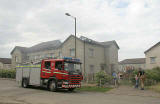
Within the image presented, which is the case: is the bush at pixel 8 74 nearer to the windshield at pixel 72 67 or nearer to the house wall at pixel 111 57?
the house wall at pixel 111 57

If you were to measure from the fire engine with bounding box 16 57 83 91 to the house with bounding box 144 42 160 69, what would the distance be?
1861cm

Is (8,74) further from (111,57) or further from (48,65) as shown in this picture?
(48,65)

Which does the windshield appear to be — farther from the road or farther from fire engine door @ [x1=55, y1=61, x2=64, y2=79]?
the road

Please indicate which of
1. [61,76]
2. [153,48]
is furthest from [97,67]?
[61,76]

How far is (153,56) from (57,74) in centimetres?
2058

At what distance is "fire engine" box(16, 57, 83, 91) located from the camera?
Answer: 1376cm

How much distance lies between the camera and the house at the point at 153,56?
94.0ft

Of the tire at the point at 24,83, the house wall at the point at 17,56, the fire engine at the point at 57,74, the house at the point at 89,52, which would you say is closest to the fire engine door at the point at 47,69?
the fire engine at the point at 57,74

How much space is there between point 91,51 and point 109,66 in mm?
5763

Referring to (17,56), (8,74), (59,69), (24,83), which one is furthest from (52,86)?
(17,56)

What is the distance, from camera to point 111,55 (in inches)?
1315

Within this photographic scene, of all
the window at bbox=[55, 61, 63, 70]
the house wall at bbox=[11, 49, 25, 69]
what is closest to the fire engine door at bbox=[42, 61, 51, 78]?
the window at bbox=[55, 61, 63, 70]

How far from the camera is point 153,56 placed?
29172mm

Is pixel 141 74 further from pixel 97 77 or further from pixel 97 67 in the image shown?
pixel 97 67
